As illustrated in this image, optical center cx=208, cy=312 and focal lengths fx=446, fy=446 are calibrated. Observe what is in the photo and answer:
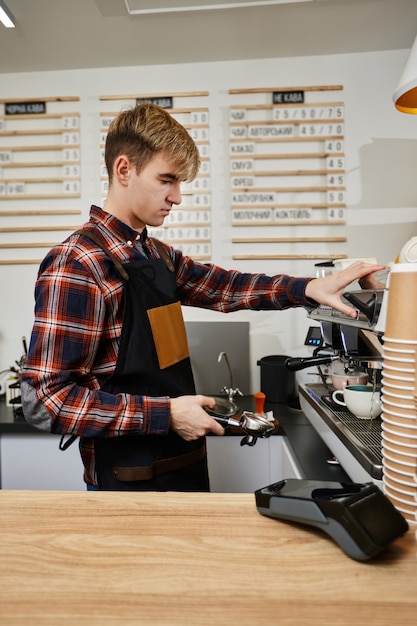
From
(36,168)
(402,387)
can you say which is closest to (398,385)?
(402,387)

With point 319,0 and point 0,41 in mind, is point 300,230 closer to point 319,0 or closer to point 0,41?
point 319,0

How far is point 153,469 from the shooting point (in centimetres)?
117

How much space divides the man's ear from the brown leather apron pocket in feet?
1.22

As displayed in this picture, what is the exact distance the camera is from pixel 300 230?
96.3 inches

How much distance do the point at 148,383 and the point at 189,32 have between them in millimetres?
1803

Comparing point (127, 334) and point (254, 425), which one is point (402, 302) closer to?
point (254, 425)

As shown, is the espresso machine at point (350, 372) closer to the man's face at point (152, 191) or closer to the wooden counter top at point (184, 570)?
the wooden counter top at point (184, 570)

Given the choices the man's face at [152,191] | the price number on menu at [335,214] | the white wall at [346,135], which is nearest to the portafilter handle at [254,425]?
the man's face at [152,191]

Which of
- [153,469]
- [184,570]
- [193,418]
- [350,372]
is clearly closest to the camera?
[184,570]

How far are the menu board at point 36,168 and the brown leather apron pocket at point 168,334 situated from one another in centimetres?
148

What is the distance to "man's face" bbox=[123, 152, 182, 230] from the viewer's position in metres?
1.22

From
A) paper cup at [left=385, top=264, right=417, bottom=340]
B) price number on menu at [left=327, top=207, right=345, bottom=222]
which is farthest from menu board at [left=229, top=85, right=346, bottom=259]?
paper cup at [left=385, top=264, right=417, bottom=340]

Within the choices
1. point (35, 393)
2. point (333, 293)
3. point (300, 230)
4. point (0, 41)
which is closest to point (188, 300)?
point (333, 293)

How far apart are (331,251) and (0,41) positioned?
1.98m
